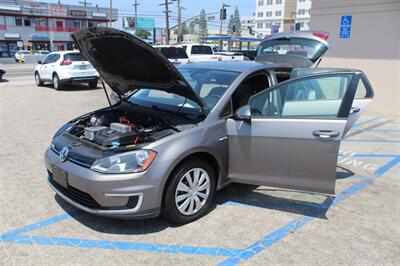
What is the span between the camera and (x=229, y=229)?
12.0 feet

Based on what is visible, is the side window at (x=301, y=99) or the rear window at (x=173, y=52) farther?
the rear window at (x=173, y=52)

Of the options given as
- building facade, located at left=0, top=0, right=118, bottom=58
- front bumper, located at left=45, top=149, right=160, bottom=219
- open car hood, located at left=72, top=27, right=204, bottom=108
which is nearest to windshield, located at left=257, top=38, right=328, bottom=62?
open car hood, located at left=72, top=27, right=204, bottom=108

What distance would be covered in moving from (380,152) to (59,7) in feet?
208

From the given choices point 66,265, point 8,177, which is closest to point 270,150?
point 66,265

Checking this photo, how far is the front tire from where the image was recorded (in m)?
3.48

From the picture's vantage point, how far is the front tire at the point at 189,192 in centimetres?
348

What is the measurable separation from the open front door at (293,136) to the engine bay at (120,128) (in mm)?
825

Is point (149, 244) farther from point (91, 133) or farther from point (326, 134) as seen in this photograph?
point (326, 134)

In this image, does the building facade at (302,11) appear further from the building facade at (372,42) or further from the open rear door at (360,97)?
the open rear door at (360,97)

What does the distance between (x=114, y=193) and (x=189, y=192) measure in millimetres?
792

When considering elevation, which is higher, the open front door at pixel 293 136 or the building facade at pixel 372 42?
the building facade at pixel 372 42

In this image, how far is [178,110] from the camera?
13.6ft

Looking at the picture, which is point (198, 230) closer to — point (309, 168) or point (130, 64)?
point (309, 168)

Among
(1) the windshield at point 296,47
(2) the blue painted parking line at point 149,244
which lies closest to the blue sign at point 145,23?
(1) the windshield at point 296,47
